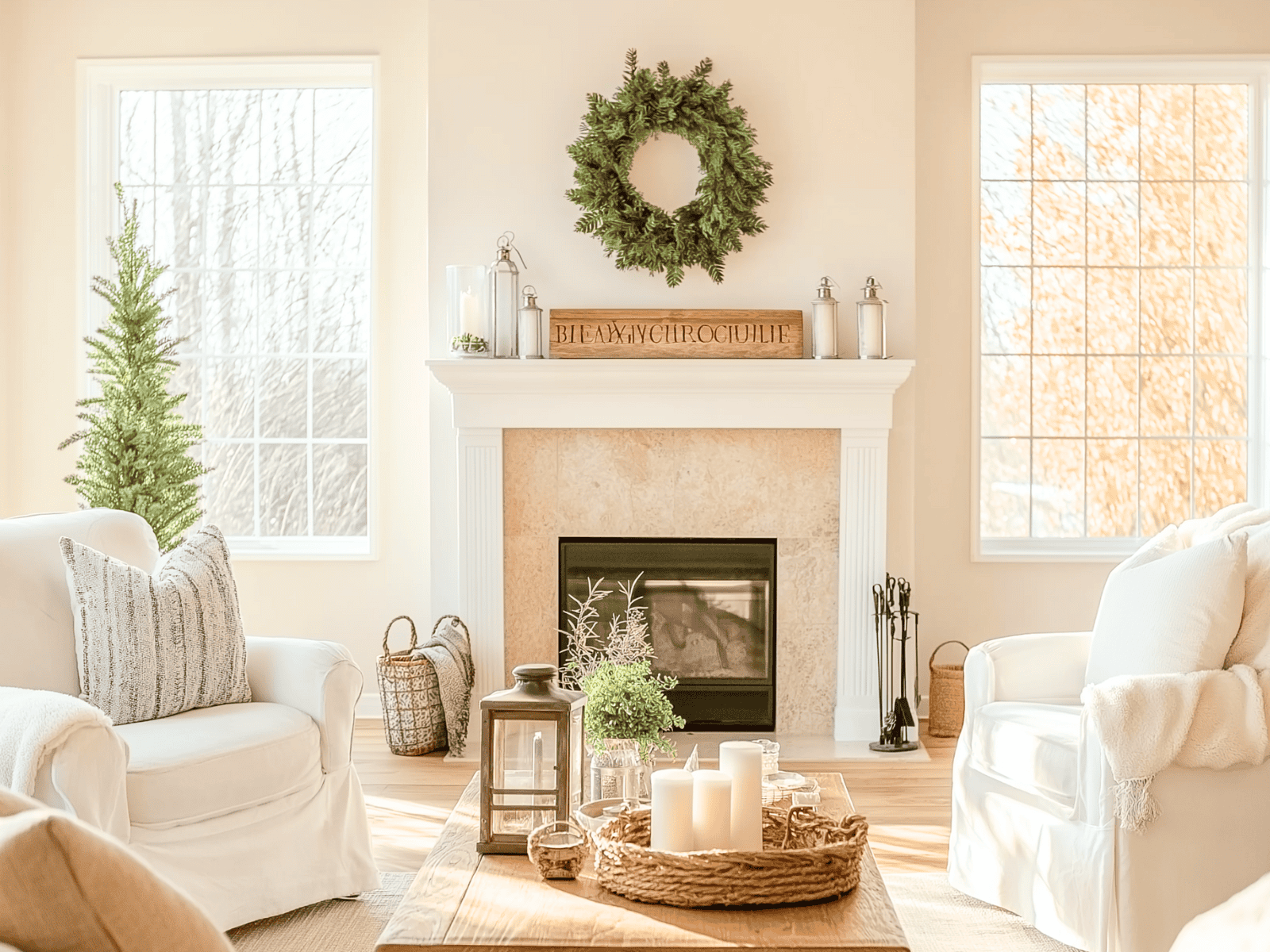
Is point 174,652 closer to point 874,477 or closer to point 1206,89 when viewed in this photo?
point 874,477

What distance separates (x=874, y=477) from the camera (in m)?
4.57

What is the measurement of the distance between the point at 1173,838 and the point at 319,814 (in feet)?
6.05

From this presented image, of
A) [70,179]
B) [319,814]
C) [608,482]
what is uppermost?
[70,179]

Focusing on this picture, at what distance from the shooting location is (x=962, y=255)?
16.4 feet

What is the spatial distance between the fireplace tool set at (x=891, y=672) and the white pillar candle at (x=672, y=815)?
2644mm

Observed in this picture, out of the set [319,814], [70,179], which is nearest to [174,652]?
[319,814]

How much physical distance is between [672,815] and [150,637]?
144 centimetres

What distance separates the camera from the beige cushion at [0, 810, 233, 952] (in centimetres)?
83

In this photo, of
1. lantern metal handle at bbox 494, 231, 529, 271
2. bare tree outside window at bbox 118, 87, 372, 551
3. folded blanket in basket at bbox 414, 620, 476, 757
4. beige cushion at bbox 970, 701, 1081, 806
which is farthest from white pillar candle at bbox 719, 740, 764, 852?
bare tree outside window at bbox 118, 87, 372, 551

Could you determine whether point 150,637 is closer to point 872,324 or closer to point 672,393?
point 672,393

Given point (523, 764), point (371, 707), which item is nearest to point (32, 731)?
point (523, 764)

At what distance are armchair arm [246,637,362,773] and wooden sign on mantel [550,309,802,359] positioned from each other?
183cm

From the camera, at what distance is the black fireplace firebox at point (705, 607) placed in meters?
4.62

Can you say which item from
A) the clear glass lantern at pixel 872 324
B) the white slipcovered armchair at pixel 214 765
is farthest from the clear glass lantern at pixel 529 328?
the white slipcovered armchair at pixel 214 765
